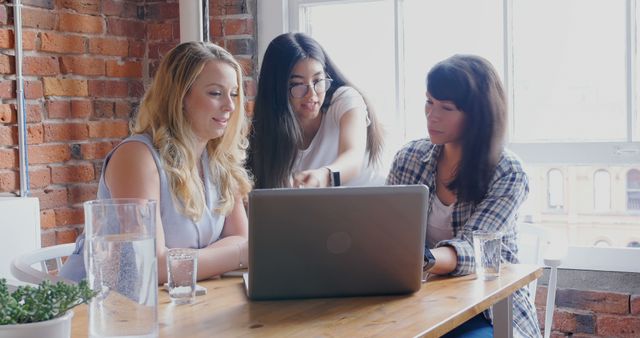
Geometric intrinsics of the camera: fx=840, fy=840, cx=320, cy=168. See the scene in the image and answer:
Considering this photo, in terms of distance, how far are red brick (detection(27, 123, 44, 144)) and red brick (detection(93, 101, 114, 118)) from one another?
28cm

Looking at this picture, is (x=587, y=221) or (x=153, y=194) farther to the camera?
(x=587, y=221)

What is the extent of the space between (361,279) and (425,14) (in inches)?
68.0

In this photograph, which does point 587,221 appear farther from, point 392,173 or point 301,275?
point 301,275

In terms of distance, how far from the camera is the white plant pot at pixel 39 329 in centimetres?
110

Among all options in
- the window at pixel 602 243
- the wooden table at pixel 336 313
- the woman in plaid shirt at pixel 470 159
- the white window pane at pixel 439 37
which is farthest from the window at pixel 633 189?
the wooden table at pixel 336 313

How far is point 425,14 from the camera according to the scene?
3139mm

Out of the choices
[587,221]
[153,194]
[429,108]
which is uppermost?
[429,108]

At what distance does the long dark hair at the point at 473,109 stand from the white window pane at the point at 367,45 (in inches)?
34.2

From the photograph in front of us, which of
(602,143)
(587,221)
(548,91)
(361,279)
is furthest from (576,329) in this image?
(361,279)

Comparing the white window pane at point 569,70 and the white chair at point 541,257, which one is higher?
the white window pane at point 569,70

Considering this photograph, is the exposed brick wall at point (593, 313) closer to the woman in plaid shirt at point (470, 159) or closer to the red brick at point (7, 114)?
the woman in plaid shirt at point (470, 159)

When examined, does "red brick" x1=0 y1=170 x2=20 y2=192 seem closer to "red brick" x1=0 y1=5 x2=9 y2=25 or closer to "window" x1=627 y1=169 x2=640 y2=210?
"red brick" x1=0 y1=5 x2=9 y2=25

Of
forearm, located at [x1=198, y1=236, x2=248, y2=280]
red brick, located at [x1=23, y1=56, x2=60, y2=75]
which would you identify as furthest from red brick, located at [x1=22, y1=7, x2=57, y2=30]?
forearm, located at [x1=198, y1=236, x2=248, y2=280]

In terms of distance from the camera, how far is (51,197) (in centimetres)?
304
